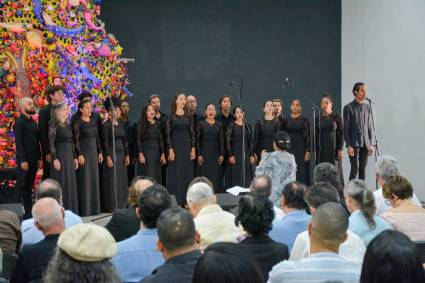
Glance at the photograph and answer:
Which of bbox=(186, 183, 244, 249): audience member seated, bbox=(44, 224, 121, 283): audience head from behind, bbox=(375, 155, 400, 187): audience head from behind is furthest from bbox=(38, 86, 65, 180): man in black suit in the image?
bbox=(44, 224, 121, 283): audience head from behind

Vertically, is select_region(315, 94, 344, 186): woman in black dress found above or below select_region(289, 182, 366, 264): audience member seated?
above

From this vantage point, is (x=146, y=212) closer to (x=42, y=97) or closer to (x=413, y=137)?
(x=42, y=97)

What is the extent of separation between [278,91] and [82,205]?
17.2 ft

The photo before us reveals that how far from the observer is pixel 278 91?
12.9 m

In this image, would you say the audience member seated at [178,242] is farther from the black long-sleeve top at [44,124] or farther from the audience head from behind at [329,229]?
the black long-sleeve top at [44,124]

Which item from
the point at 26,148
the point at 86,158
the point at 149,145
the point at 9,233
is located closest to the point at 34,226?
the point at 9,233

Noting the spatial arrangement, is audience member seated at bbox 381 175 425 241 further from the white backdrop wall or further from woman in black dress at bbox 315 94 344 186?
the white backdrop wall

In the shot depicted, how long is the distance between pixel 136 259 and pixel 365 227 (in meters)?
1.36

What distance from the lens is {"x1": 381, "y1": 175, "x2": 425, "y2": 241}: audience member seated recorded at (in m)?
4.25

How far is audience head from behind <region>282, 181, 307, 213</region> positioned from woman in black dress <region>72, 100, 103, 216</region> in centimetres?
453

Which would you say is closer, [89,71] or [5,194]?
[5,194]

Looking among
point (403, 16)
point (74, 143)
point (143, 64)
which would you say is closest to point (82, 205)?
point (74, 143)

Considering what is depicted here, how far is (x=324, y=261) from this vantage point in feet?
9.59

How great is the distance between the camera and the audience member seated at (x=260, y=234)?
346cm
